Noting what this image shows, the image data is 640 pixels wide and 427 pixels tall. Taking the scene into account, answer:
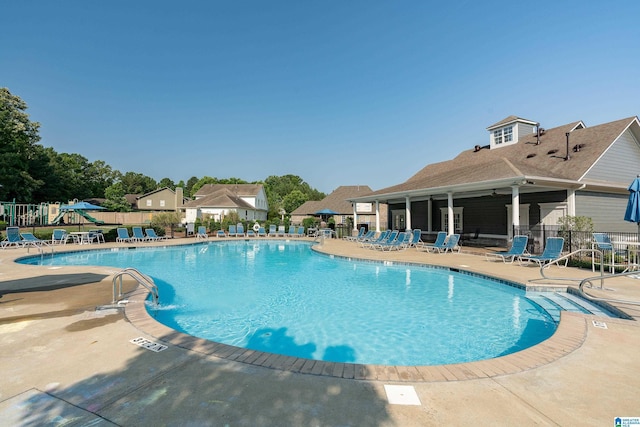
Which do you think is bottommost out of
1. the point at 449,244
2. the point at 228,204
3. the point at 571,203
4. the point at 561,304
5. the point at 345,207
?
the point at 561,304

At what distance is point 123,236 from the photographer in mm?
20453

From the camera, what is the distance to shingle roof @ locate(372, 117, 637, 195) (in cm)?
1420

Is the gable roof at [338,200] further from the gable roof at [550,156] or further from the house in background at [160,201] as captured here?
the gable roof at [550,156]

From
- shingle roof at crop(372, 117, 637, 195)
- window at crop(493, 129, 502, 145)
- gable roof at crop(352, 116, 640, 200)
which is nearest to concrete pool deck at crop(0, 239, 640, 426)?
gable roof at crop(352, 116, 640, 200)

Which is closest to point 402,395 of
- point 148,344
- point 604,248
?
point 148,344

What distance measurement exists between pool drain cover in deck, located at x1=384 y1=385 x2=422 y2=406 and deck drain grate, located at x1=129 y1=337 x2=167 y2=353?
105 inches

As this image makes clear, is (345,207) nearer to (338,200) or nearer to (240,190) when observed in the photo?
(338,200)

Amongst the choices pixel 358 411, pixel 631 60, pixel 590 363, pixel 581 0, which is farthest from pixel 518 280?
pixel 631 60

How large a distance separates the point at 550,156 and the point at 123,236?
26.7 m

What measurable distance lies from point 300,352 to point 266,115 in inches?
1022

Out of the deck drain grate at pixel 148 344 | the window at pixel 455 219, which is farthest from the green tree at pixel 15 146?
the window at pixel 455 219

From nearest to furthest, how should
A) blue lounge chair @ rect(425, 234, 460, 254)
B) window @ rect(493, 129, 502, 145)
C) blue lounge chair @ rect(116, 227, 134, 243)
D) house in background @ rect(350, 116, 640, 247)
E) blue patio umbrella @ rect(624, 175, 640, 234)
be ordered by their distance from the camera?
blue patio umbrella @ rect(624, 175, 640, 234) → house in background @ rect(350, 116, 640, 247) → blue lounge chair @ rect(425, 234, 460, 254) → blue lounge chair @ rect(116, 227, 134, 243) → window @ rect(493, 129, 502, 145)

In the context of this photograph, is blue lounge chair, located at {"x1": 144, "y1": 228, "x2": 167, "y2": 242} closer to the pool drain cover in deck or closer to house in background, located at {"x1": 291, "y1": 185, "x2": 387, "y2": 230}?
the pool drain cover in deck

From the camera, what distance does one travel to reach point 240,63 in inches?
791
